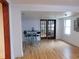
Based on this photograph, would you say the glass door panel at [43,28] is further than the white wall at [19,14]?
Yes

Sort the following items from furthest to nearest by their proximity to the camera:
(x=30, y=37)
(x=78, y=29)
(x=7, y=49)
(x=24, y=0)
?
(x=30, y=37)
(x=78, y=29)
(x=24, y=0)
(x=7, y=49)

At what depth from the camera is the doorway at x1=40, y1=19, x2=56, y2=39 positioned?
10.1 meters

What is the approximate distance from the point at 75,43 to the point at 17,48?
13.5ft

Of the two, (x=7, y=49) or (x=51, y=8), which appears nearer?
(x=7, y=49)

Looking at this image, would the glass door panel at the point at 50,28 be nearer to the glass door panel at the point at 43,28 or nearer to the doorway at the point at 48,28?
the doorway at the point at 48,28

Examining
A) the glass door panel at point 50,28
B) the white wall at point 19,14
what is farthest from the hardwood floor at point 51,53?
the glass door panel at point 50,28

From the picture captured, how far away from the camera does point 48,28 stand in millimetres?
10227

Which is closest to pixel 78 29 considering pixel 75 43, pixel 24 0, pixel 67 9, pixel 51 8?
pixel 75 43

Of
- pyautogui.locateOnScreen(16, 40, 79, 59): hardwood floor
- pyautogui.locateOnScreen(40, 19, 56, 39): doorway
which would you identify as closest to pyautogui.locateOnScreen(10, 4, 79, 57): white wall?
A: pyautogui.locateOnScreen(16, 40, 79, 59): hardwood floor

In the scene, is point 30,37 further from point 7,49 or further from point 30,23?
point 7,49

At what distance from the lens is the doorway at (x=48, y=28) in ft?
33.1

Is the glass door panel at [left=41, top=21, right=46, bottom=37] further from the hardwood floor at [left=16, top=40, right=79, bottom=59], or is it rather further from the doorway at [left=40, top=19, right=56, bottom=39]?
the hardwood floor at [left=16, top=40, right=79, bottom=59]

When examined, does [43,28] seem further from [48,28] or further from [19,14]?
[19,14]

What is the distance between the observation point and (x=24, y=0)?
3637mm
